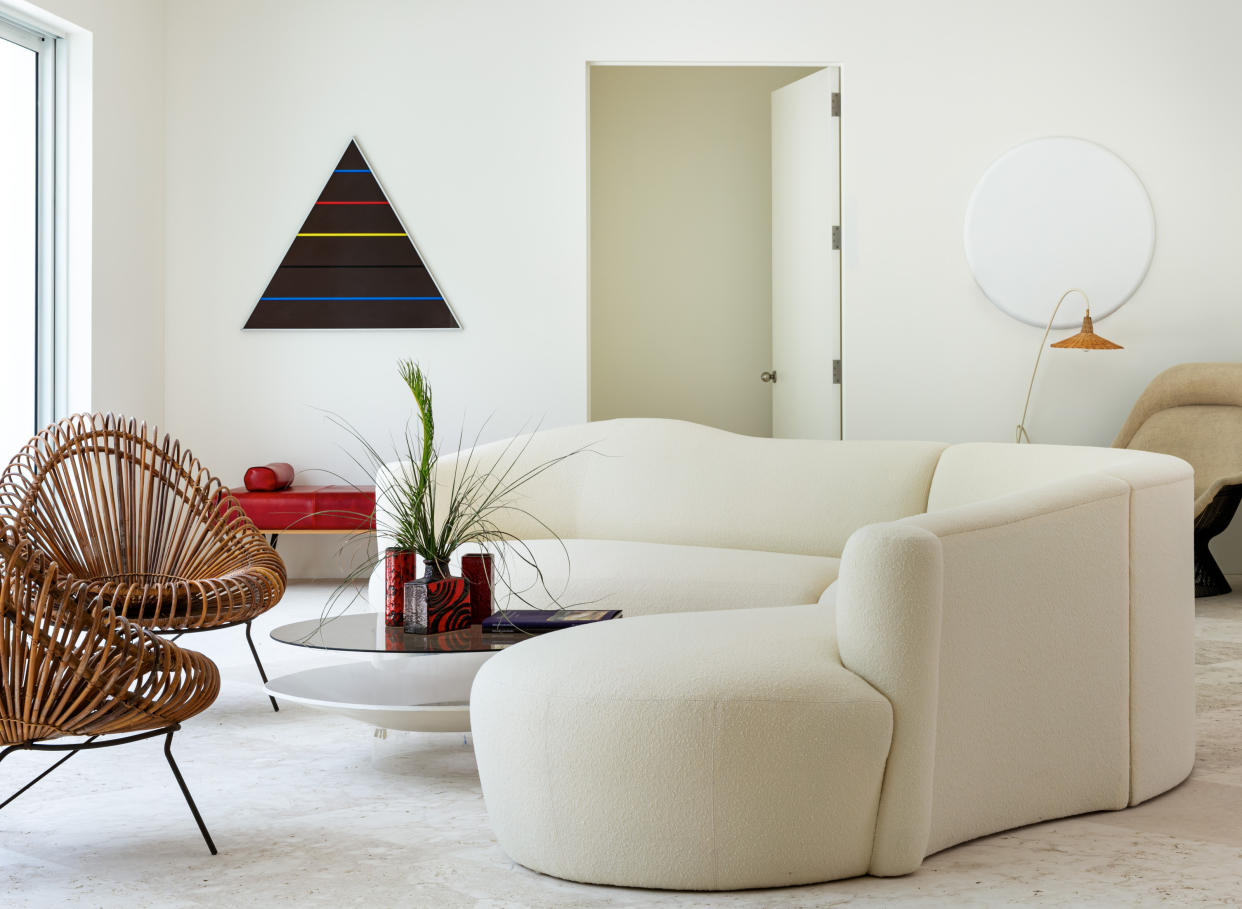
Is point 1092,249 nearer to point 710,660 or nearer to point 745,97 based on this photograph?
point 745,97

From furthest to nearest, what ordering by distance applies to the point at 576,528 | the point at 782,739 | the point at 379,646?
the point at 576,528 < the point at 379,646 < the point at 782,739

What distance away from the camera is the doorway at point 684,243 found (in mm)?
7055

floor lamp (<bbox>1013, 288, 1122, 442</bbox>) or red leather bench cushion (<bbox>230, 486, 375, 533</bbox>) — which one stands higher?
floor lamp (<bbox>1013, 288, 1122, 442</bbox>)

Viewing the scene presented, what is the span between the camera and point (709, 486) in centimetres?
399

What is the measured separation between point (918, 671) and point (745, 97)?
560cm

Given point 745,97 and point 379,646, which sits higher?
point 745,97

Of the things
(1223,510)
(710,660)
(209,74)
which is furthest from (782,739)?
(209,74)

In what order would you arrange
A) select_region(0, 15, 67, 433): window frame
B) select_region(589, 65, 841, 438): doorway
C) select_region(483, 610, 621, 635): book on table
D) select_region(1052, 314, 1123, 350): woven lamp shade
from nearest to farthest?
1. select_region(483, 610, 621, 635): book on table
2. select_region(0, 15, 67, 433): window frame
3. select_region(1052, 314, 1123, 350): woven lamp shade
4. select_region(589, 65, 841, 438): doorway

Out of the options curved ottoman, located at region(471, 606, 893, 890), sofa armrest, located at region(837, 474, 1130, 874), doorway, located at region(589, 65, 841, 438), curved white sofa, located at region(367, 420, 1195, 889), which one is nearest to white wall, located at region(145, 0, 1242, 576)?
doorway, located at region(589, 65, 841, 438)

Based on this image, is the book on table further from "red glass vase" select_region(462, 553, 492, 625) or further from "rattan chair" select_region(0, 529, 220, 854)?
"rattan chair" select_region(0, 529, 220, 854)

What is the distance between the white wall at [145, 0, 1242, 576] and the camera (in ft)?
18.9

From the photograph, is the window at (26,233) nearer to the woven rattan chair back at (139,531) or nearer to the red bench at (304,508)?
the red bench at (304,508)

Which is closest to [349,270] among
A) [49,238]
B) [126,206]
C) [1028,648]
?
[126,206]

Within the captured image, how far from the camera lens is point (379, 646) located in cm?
261
